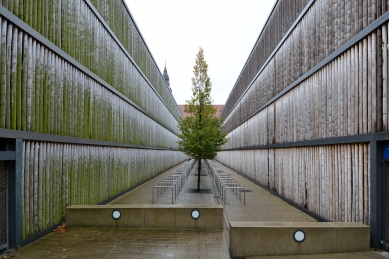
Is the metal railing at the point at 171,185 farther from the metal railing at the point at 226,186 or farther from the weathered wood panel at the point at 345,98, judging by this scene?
the weathered wood panel at the point at 345,98

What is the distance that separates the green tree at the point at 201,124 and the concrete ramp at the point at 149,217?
29.1ft

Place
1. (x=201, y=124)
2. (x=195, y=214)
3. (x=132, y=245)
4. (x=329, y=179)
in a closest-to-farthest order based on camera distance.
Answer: (x=132, y=245), (x=195, y=214), (x=329, y=179), (x=201, y=124)

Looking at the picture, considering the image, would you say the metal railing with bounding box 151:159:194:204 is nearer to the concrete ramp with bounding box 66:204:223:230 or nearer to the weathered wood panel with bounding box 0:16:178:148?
the weathered wood panel with bounding box 0:16:178:148

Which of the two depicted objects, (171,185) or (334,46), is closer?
(334,46)

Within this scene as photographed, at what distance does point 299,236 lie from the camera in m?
7.07

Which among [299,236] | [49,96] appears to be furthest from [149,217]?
[49,96]

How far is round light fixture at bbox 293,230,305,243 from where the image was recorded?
278 inches

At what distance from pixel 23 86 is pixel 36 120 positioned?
3.42 feet

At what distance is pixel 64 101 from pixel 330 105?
889 centimetres

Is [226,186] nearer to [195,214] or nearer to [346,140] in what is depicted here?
[195,214]

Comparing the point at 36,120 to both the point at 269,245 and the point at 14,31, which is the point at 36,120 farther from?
the point at 269,245

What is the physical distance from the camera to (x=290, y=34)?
→ 15.3 m

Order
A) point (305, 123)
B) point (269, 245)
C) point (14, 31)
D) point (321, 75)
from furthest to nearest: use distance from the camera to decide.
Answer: point (305, 123) → point (321, 75) → point (14, 31) → point (269, 245)

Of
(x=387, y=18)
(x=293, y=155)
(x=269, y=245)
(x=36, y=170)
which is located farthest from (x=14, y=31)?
(x=293, y=155)
